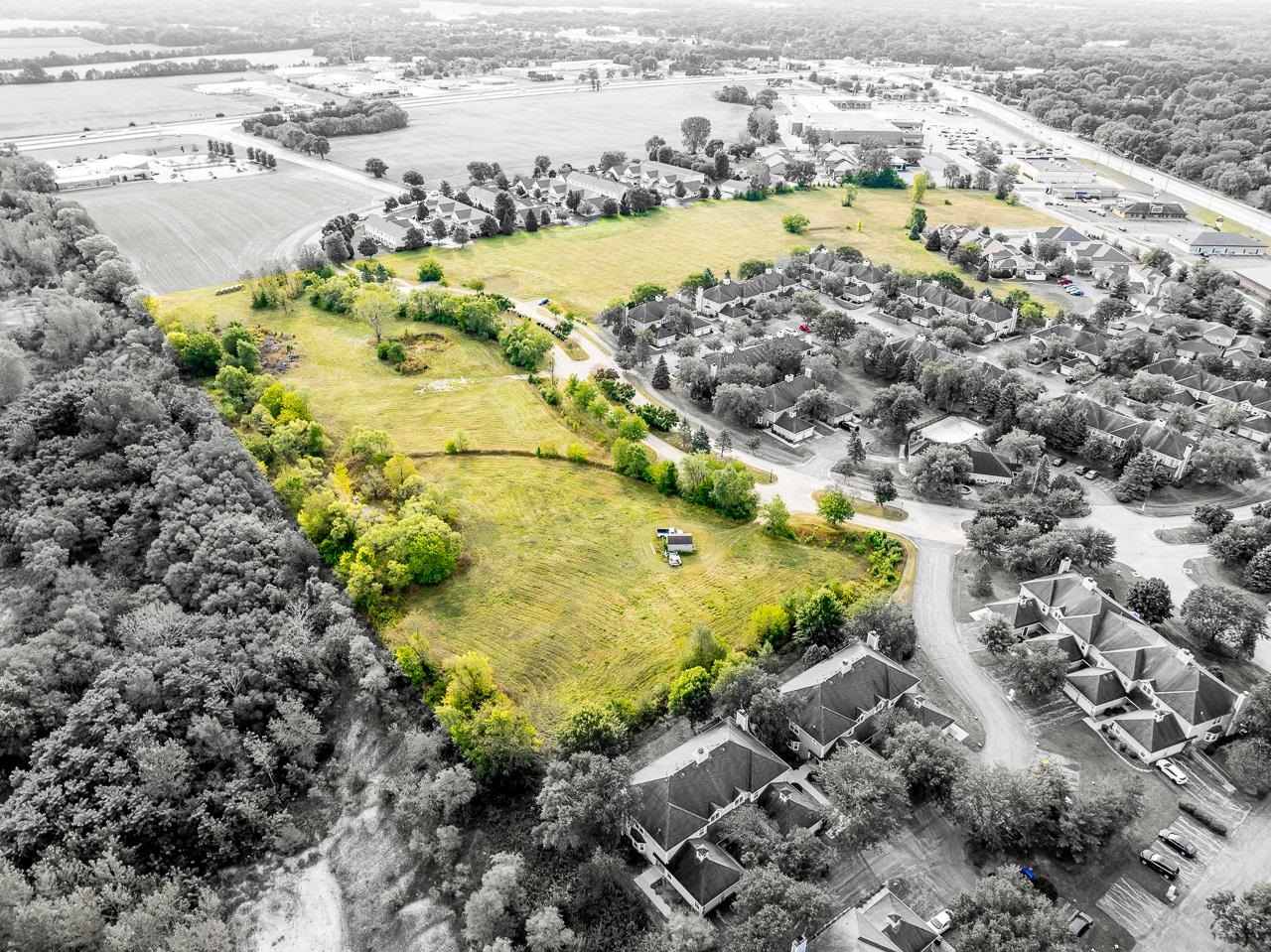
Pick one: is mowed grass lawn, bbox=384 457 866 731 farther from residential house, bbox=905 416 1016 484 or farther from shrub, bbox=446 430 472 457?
residential house, bbox=905 416 1016 484

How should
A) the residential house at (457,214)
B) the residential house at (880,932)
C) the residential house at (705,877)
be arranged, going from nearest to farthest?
the residential house at (880,932) < the residential house at (705,877) < the residential house at (457,214)

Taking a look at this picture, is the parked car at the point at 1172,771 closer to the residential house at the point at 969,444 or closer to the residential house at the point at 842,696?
the residential house at the point at 842,696

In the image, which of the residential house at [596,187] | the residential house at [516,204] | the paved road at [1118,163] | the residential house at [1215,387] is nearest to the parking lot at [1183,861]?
the residential house at [1215,387]

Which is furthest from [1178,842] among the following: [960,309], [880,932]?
[960,309]

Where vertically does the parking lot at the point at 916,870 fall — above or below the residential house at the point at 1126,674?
below

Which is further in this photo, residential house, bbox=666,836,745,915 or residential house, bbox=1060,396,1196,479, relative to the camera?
residential house, bbox=1060,396,1196,479

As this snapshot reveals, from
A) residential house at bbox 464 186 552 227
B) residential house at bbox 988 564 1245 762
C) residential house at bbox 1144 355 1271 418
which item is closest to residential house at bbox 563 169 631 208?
residential house at bbox 464 186 552 227
